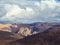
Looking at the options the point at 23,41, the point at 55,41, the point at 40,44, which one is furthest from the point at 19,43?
the point at 55,41

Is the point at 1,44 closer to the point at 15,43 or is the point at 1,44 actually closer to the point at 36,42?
the point at 15,43

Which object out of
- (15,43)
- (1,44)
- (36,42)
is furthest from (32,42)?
(1,44)

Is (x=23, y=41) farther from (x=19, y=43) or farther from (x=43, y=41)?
(x=43, y=41)

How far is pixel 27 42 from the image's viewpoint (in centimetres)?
9600

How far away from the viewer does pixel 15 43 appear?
9881cm

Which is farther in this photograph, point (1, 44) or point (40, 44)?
point (1, 44)

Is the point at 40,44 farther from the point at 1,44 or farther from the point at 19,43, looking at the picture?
the point at 1,44

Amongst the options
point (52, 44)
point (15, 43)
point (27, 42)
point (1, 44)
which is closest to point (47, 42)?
point (52, 44)

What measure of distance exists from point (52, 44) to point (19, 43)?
15075 mm

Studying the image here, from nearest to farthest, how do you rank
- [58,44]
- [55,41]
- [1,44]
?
[58,44], [55,41], [1,44]

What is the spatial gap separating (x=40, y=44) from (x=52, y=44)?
5.36 meters

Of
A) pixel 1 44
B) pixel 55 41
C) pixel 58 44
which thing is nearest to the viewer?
pixel 58 44

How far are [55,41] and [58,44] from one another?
6.14m

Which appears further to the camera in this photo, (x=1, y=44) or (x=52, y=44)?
(x=1, y=44)
